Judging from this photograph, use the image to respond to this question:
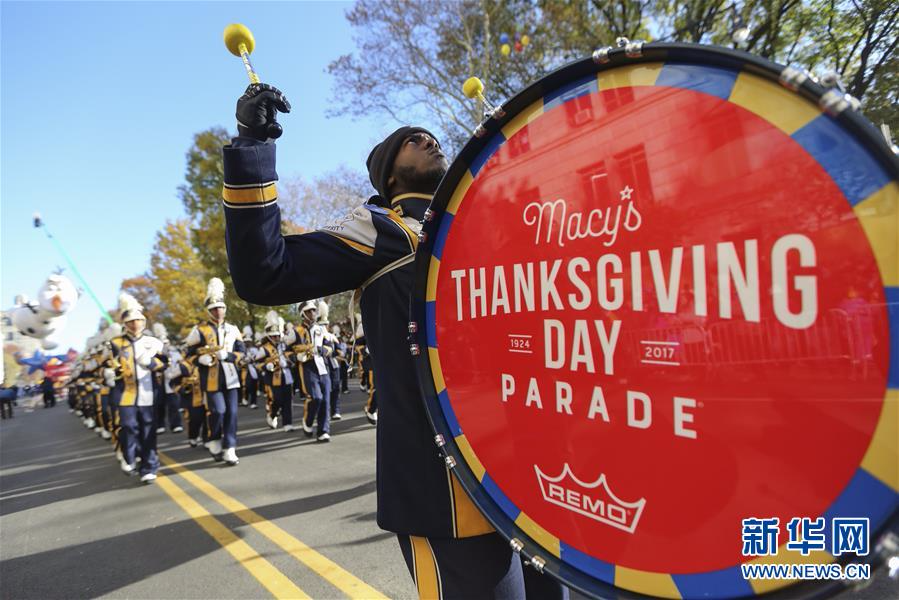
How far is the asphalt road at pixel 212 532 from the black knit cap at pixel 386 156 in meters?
2.32

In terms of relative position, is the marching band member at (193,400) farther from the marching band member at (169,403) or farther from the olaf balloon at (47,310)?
the olaf balloon at (47,310)

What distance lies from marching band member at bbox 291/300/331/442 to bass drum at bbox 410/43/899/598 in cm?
686

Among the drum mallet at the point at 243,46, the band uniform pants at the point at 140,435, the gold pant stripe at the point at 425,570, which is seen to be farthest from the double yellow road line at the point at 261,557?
the drum mallet at the point at 243,46

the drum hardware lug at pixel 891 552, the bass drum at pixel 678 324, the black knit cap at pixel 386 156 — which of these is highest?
the black knit cap at pixel 386 156

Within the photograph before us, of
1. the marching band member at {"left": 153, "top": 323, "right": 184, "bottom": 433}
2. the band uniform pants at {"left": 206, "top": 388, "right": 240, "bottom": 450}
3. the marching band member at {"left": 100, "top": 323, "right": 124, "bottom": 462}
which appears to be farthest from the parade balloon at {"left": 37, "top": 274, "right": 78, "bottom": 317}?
the band uniform pants at {"left": 206, "top": 388, "right": 240, "bottom": 450}

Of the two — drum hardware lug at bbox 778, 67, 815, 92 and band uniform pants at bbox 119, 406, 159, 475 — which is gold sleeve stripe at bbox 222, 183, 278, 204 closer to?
drum hardware lug at bbox 778, 67, 815, 92

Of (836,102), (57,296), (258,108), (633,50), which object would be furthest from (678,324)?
(57,296)

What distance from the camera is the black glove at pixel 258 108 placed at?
129 cm

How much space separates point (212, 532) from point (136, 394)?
331 centimetres

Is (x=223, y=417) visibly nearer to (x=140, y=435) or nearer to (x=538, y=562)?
(x=140, y=435)

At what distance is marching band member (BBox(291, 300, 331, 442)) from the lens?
7613 mm

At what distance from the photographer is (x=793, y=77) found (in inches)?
26.5

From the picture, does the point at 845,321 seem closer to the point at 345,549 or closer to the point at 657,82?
the point at 657,82

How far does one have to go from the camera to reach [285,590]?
2.94 m
